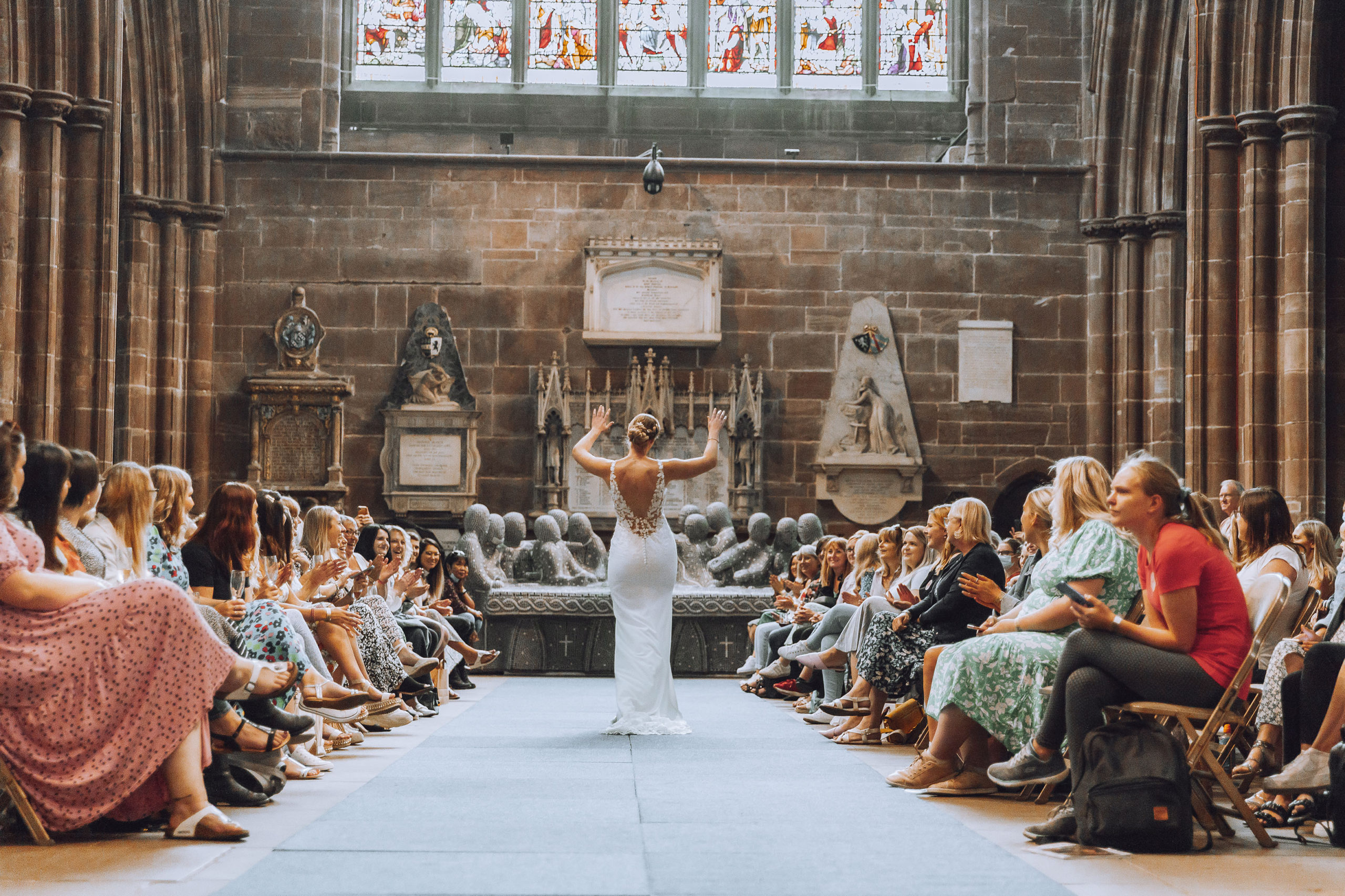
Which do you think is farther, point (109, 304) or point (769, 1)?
point (769, 1)

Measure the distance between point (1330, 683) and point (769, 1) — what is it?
12.9 m

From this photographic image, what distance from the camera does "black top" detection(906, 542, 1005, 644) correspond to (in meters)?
6.55

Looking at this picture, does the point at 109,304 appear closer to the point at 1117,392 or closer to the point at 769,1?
the point at 769,1

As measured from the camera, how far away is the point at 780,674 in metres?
10.4

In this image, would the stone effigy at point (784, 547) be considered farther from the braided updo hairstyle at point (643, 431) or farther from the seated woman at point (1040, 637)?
the seated woman at point (1040, 637)

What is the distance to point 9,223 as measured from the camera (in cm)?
1082

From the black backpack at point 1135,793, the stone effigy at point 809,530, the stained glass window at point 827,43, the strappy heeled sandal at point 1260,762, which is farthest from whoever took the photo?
the stained glass window at point 827,43

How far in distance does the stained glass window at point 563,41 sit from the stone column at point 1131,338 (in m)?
5.63

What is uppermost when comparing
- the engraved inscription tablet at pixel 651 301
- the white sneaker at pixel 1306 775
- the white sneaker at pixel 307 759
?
the engraved inscription tablet at pixel 651 301

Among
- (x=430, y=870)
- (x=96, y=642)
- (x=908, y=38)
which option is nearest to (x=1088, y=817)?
(x=430, y=870)

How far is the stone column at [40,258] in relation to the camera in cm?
1098

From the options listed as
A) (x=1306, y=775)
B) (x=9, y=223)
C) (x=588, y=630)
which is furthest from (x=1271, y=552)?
(x=9, y=223)

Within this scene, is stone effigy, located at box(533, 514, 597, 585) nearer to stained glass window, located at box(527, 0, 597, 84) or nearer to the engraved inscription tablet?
the engraved inscription tablet

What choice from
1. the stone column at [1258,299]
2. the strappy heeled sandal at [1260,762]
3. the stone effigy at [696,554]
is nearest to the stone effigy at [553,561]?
the stone effigy at [696,554]
